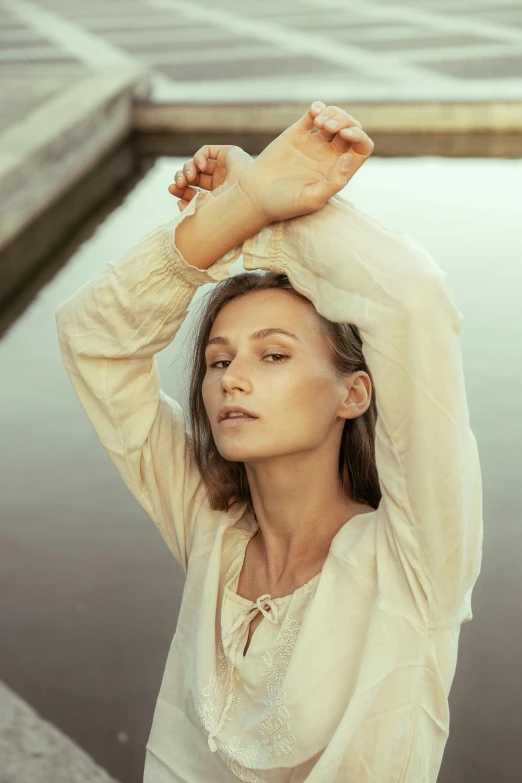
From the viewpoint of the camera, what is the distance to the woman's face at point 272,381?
1203 mm

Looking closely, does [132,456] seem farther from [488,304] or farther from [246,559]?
[488,304]

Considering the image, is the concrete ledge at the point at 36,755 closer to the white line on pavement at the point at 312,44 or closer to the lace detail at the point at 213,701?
the lace detail at the point at 213,701

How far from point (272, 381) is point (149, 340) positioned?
0.58ft

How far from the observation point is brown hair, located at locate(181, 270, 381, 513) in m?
1.29

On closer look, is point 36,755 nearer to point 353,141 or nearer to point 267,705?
point 267,705

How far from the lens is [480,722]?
2209 millimetres

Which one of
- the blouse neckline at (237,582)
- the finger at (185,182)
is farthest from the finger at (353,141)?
the blouse neckline at (237,582)

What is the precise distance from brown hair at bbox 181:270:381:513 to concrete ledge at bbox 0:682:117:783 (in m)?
0.68

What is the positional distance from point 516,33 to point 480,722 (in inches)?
237

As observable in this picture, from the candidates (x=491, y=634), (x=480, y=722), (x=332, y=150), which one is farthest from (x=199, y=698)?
(x=491, y=634)

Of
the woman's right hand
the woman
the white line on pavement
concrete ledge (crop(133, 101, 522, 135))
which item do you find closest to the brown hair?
the woman

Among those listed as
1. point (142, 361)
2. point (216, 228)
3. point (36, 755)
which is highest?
point (216, 228)

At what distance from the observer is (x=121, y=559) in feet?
8.89

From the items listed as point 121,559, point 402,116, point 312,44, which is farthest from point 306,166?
point 312,44
